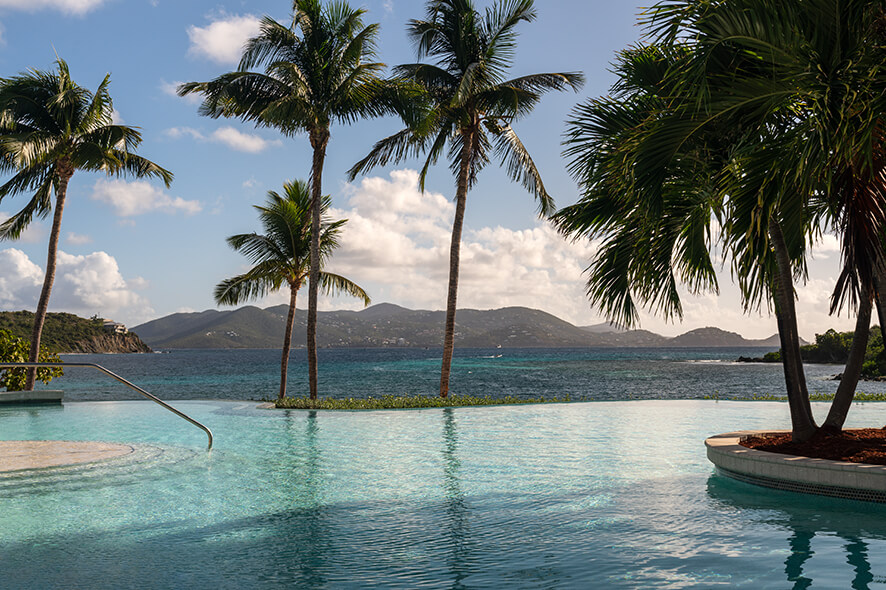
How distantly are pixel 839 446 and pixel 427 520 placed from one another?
15.1 feet

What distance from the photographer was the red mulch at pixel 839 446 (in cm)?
658

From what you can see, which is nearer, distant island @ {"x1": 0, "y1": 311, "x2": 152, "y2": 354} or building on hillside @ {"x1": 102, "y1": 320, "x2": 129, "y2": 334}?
distant island @ {"x1": 0, "y1": 311, "x2": 152, "y2": 354}

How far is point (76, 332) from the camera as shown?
116 metres

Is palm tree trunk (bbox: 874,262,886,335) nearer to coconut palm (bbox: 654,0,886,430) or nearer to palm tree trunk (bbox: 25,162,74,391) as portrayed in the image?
coconut palm (bbox: 654,0,886,430)

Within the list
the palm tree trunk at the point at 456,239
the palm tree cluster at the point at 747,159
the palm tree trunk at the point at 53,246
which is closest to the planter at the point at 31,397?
the palm tree trunk at the point at 53,246

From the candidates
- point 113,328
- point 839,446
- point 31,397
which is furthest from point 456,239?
point 113,328

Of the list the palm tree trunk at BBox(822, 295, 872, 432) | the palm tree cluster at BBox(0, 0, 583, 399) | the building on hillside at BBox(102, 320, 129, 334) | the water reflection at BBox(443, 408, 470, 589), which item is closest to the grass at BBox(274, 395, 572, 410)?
the palm tree cluster at BBox(0, 0, 583, 399)

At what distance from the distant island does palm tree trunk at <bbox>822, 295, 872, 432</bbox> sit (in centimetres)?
9166

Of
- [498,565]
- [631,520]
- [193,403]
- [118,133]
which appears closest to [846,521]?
[631,520]

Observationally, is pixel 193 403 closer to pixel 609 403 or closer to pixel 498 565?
pixel 609 403

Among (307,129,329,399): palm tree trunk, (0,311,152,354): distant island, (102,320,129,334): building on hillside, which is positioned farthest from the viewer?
(102,320,129,334): building on hillside

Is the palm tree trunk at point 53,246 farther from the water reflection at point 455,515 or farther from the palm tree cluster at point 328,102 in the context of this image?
the water reflection at point 455,515

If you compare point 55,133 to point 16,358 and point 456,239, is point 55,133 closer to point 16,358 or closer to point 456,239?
point 16,358

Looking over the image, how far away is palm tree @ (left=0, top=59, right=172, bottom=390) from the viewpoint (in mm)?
17141
